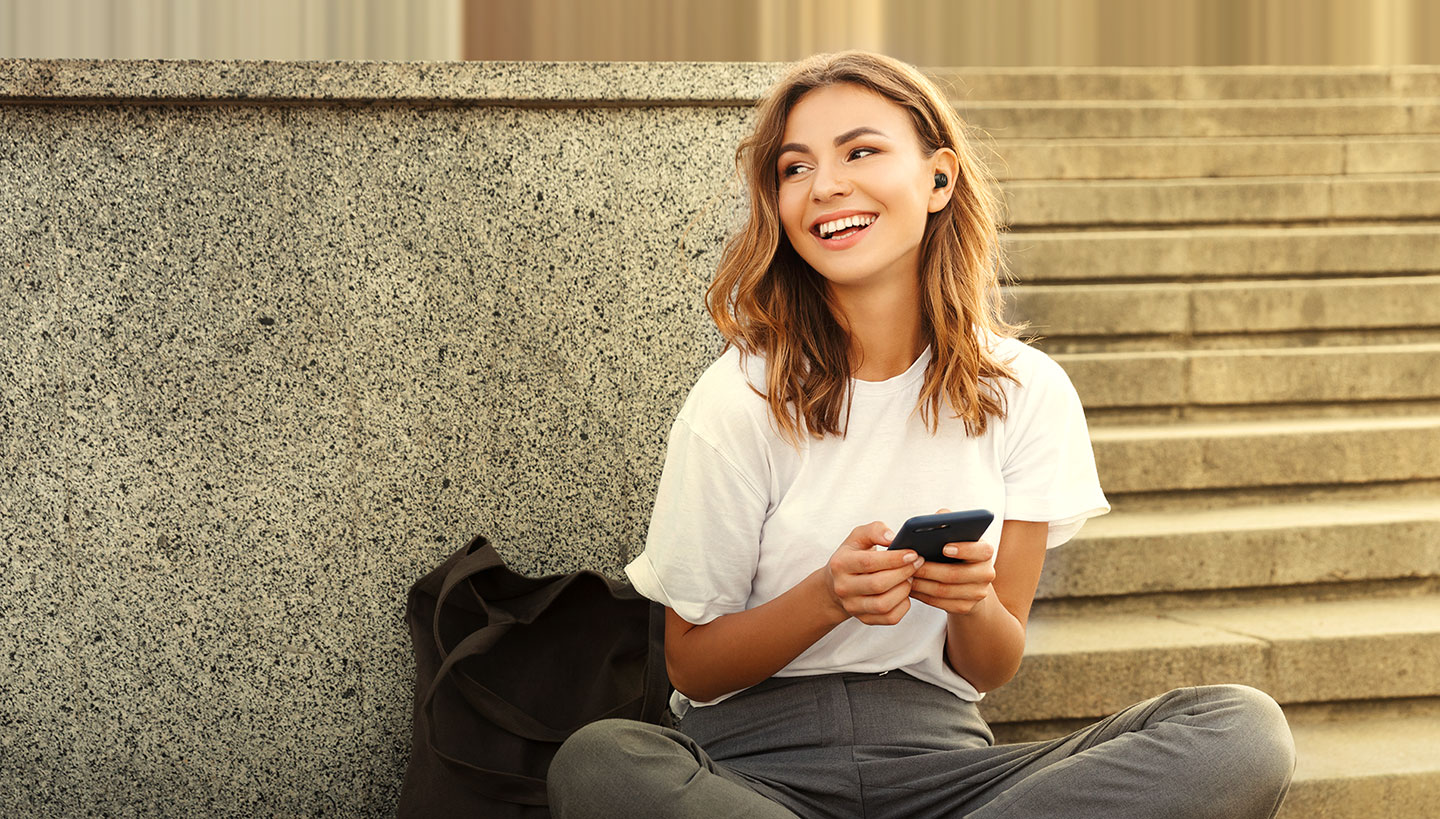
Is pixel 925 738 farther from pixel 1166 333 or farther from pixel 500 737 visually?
pixel 1166 333

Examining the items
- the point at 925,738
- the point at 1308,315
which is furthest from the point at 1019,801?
the point at 1308,315

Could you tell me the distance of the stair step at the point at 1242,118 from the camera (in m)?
5.00

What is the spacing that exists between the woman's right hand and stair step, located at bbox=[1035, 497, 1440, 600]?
4.49 ft

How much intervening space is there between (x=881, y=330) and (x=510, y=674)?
1.00 m

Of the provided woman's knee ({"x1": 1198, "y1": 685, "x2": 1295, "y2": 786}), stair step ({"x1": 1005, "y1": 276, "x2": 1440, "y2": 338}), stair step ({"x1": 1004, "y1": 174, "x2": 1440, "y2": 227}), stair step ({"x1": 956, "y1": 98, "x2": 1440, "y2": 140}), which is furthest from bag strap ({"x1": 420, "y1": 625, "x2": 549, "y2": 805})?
stair step ({"x1": 956, "y1": 98, "x2": 1440, "y2": 140})

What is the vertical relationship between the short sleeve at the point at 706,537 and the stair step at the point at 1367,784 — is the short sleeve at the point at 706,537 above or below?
above

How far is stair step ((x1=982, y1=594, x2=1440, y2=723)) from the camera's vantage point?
2631mm

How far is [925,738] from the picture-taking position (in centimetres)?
183

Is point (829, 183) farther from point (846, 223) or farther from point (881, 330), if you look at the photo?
point (881, 330)

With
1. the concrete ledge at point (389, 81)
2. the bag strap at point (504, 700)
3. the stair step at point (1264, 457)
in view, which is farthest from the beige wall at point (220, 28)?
the stair step at point (1264, 457)

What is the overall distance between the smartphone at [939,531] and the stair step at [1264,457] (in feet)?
5.62

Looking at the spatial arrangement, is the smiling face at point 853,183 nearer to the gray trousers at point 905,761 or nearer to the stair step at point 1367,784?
the gray trousers at point 905,761

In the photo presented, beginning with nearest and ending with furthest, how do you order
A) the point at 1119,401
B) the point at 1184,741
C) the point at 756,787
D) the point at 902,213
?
the point at 1184,741 → the point at 756,787 → the point at 902,213 → the point at 1119,401

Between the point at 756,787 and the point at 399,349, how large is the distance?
1223mm
